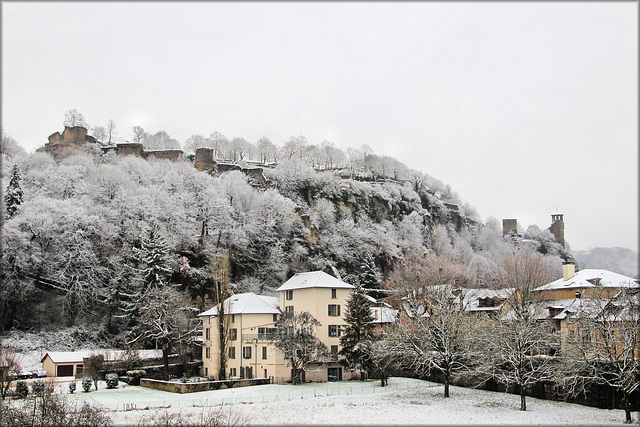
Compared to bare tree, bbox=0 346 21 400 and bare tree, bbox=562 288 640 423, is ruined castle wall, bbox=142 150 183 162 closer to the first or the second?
bare tree, bbox=0 346 21 400

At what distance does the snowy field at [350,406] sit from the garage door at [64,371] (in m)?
5.14

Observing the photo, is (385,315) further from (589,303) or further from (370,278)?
(370,278)

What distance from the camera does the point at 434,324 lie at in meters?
35.8

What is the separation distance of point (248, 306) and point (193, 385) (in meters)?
10.9

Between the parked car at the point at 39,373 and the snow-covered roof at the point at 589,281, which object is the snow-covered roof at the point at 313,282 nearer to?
the snow-covered roof at the point at 589,281

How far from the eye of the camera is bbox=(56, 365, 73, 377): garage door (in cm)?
4169

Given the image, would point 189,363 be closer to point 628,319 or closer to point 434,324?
point 434,324

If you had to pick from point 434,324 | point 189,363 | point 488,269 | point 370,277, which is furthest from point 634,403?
point 488,269

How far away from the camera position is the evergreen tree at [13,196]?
5406 cm

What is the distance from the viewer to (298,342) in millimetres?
39406

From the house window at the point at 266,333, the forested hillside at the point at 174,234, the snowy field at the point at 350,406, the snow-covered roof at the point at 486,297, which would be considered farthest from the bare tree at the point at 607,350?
the forested hillside at the point at 174,234

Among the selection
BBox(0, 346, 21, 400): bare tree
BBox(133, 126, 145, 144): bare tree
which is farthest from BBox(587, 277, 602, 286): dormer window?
BBox(133, 126, 145, 144): bare tree

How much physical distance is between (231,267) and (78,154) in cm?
3106

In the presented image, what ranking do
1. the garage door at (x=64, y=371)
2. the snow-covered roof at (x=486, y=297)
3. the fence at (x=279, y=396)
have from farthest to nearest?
the snow-covered roof at (x=486, y=297) → the garage door at (x=64, y=371) → the fence at (x=279, y=396)
